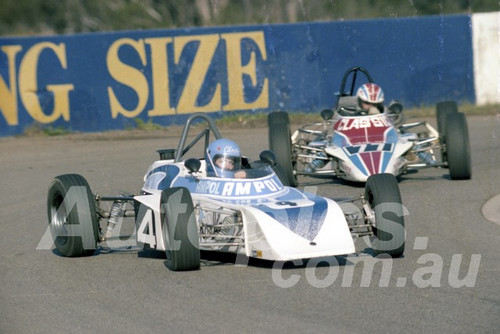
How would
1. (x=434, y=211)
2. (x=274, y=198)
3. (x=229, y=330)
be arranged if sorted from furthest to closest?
(x=434, y=211) < (x=274, y=198) < (x=229, y=330)

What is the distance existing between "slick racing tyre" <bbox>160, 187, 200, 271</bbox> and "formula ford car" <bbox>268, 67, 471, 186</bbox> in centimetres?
511

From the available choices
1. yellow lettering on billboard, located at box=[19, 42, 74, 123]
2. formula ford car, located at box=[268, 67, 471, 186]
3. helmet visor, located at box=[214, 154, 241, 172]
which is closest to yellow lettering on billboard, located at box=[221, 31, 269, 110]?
yellow lettering on billboard, located at box=[19, 42, 74, 123]

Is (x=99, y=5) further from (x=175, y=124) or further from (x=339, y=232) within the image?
(x=339, y=232)

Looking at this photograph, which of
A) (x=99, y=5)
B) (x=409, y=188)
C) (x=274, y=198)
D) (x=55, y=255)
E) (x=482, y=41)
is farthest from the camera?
(x=99, y=5)

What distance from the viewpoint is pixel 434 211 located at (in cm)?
1341

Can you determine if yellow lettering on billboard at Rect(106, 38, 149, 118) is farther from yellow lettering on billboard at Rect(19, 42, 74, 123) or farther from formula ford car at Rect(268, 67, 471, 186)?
formula ford car at Rect(268, 67, 471, 186)

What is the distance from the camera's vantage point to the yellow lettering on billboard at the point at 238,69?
2336cm

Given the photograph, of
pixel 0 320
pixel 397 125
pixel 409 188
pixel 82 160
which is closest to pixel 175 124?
pixel 82 160

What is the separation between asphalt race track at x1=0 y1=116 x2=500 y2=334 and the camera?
818 cm

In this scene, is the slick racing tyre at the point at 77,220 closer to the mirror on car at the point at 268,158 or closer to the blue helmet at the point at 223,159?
the blue helmet at the point at 223,159

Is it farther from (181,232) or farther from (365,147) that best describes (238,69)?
(181,232)

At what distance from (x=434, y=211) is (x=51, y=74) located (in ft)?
36.2

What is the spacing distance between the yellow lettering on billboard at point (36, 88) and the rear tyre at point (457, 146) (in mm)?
9396

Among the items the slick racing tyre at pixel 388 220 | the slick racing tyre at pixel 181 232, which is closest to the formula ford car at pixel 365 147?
the slick racing tyre at pixel 388 220
